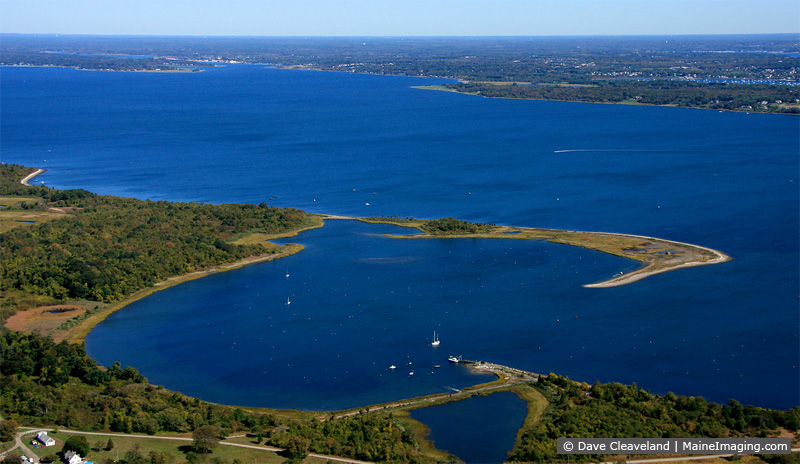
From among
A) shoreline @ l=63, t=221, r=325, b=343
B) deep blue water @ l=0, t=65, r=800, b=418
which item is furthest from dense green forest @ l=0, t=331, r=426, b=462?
shoreline @ l=63, t=221, r=325, b=343

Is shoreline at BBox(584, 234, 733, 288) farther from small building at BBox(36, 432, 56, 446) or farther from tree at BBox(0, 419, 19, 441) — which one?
tree at BBox(0, 419, 19, 441)

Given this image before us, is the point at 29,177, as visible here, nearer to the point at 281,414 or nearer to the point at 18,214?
the point at 18,214

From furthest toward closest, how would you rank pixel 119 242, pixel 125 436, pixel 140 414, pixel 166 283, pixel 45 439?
1. pixel 119 242
2. pixel 166 283
3. pixel 140 414
4. pixel 125 436
5. pixel 45 439

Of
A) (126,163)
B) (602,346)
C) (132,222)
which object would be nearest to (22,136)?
(126,163)

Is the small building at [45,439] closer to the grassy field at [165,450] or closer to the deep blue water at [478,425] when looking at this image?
the grassy field at [165,450]

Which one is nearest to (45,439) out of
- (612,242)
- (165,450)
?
(165,450)

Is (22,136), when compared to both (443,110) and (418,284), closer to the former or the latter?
(443,110)
